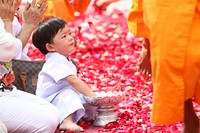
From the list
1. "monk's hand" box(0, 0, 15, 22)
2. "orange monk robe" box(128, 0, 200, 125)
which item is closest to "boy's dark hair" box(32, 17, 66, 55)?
"monk's hand" box(0, 0, 15, 22)

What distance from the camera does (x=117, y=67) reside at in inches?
209

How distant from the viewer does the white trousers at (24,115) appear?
3.09 metres

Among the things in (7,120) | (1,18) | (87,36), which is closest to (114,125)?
(7,120)

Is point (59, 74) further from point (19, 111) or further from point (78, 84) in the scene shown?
point (19, 111)

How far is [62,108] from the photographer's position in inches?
138

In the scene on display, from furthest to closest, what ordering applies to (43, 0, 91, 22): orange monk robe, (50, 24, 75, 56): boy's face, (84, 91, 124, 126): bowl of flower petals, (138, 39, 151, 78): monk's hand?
(43, 0, 91, 22): orange monk robe, (50, 24, 75, 56): boy's face, (84, 91, 124, 126): bowl of flower petals, (138, 39, 151, 78): monk's hand

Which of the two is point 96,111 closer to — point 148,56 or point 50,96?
point 50,96

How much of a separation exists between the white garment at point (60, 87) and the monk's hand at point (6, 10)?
20.4 inches

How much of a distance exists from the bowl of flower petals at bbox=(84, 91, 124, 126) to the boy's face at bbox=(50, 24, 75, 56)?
0.34 m

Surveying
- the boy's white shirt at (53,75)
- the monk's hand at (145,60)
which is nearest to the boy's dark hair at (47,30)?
the boy's white shirt at (53,75)

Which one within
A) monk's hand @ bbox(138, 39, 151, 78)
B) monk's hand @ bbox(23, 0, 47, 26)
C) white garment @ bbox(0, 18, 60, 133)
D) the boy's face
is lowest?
white garment @ bbox(0, 18, 60, 133)

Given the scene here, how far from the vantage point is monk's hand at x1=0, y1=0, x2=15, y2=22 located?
314 cm

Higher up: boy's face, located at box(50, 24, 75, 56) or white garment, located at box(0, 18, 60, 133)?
boy's face, located at box(50, 24, 75, 56)

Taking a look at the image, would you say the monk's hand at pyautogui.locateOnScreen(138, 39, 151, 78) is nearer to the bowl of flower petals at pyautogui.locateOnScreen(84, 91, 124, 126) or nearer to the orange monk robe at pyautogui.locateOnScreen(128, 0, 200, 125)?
the orange monk robe at pyautogui.locateOnScreen(128, 0, 200, 125)
